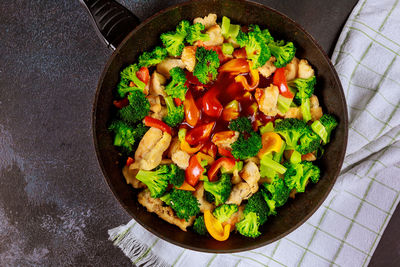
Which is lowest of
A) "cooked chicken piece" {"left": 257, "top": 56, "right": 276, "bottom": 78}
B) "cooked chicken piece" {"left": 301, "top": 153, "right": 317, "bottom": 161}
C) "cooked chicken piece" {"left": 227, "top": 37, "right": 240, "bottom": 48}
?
"cooked chicken piece" {"left": 301, "top": 153, "right": 317, "bottom": 161}

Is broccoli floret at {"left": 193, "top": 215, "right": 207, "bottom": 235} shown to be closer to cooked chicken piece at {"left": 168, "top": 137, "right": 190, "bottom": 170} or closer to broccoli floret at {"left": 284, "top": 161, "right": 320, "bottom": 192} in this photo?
cooked chicken piece at {"left": 168, "top": 137, "right": 190, "bottom": 170}

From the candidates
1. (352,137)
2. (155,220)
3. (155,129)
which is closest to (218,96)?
(155,129)

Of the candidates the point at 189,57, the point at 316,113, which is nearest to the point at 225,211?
the point at 316,113

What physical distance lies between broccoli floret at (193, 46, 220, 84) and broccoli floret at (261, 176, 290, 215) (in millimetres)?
891

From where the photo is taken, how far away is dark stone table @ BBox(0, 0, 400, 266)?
9.61ft

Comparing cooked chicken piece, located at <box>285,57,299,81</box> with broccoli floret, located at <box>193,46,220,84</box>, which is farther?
cooked chicken piece, located at <box>285,57,299,81</box>

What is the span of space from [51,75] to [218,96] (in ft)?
4.83

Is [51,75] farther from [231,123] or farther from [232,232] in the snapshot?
[232,232]

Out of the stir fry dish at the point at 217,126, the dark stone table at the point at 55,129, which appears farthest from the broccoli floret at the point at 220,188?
the dark stone table at the point at 55,129

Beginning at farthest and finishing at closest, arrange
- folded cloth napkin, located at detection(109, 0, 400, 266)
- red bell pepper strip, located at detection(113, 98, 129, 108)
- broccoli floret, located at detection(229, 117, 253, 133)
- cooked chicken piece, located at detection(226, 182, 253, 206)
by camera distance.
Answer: folded cloth napkin, located at detection(109, 0, 400, 266) < red bell pepper strip, located at detection(113, 98, 129, 108) < cooked chicken piece, located at detection(226, 182, 253, 206) < broccoli floret, located at detection(229, 117, 253, 133)

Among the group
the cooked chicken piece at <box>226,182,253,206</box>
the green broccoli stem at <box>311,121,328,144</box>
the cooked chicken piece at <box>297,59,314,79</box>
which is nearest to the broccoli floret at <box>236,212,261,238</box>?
the cooked chicken piece at <box>226,182,253,206</box>

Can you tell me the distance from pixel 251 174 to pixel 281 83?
692mm

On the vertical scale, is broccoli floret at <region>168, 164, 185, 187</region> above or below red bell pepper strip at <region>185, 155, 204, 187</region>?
below

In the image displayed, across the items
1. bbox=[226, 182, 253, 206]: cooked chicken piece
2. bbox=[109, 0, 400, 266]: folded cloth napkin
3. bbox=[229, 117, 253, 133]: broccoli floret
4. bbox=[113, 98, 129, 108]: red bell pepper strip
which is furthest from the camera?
bbox=[109, 0, 400, 266]: folded cloth napkin
